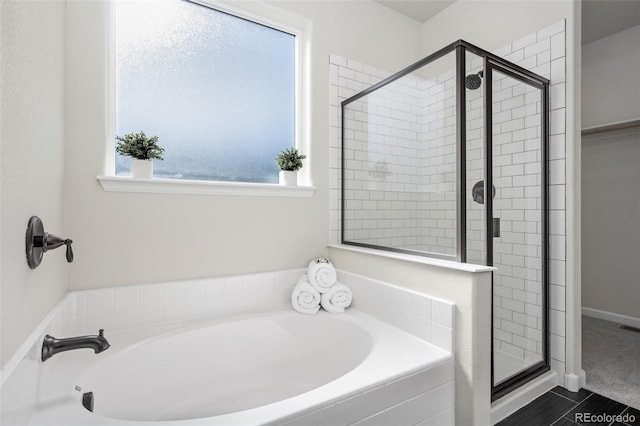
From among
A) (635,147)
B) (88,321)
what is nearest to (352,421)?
(88,321)

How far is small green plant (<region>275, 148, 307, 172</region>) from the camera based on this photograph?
2.19 m

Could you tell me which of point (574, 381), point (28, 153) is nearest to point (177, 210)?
point (28, 153)

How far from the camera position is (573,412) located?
1.70 meters

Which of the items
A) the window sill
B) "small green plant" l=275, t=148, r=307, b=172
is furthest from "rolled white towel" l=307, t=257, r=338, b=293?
"small green plant" l=275, t=148, r=307, b=172

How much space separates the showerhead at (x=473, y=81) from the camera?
1.65 metres

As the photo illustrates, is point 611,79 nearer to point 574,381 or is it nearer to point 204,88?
point 574,381

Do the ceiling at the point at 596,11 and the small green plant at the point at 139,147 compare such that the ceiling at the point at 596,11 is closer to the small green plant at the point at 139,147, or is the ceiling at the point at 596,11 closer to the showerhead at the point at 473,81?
the showerhead at the point at 473,81

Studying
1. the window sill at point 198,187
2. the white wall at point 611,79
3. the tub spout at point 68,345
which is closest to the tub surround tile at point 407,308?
the window sill at point 198,187

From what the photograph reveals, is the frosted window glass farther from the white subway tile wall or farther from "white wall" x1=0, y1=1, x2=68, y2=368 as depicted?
the white subway tile wall

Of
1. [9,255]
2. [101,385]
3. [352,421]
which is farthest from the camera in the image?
[101,385]

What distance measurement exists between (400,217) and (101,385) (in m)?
1.84

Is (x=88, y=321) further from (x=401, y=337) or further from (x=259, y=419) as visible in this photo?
(x=401, y=337)

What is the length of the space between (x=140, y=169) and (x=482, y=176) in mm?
1843

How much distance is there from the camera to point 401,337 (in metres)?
1.66
